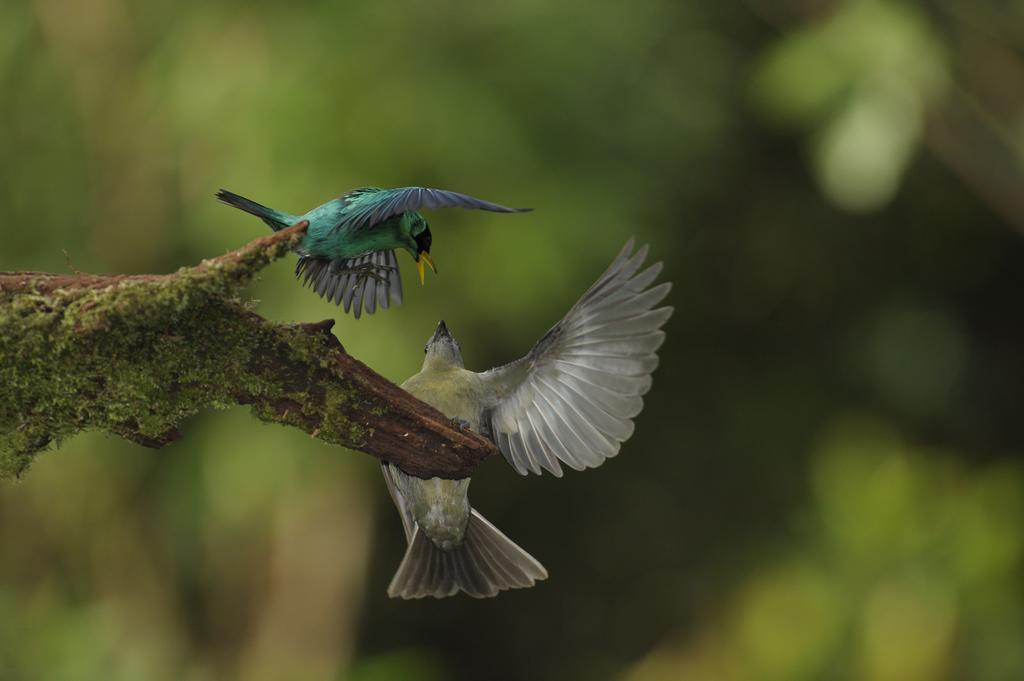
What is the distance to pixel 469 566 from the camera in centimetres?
393

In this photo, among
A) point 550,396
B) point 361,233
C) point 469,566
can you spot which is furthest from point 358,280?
point 469,566

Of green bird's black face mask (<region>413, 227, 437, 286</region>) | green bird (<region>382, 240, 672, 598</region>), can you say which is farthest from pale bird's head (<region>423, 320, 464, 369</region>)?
green bird's black face mask (<region>413, 227, 437, 286</region>)

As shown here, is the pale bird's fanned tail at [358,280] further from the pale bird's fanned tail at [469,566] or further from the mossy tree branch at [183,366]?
the pale bird's fanned tail at [469,566]

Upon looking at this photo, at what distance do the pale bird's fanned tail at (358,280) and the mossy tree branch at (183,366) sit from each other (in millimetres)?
440

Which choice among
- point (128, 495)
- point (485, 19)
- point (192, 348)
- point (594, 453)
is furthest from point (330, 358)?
point (128, 495)

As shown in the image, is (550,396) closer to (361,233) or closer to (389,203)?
(361,233)

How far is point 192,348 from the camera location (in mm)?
2639

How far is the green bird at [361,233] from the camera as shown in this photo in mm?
2664

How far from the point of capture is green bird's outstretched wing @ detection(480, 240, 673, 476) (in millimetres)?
3354

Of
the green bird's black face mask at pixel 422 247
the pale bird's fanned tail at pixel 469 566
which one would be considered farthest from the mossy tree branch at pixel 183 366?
the pale bird's fanned tail at pixel 469 566

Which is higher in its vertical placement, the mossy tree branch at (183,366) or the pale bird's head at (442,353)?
the mossy tree branch at (183,366)

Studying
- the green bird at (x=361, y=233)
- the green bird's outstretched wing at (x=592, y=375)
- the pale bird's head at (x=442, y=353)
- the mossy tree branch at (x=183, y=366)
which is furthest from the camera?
the pale bird's head at (x=442, y=353)

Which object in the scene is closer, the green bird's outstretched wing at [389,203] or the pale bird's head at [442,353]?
the green bird's outstretched wing at [389,203]

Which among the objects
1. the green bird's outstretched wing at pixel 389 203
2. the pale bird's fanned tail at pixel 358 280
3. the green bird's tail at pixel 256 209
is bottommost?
the pale bird's fanned tail at pixel 358 280
